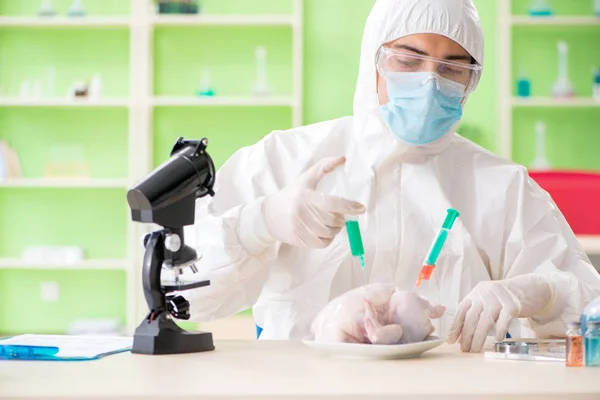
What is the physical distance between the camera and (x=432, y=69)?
181 centimetres

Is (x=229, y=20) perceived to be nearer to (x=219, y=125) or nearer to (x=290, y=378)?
(x=219, y=125)

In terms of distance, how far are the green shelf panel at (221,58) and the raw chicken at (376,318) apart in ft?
11.9

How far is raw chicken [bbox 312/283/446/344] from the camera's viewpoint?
120 cm

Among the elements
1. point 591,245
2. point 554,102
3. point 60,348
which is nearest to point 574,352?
point 60,348

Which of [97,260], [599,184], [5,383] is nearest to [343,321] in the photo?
[5,383]

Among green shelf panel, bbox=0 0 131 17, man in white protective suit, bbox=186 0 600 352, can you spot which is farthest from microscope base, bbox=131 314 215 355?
green shelf panel, bbox=0 0 131 17

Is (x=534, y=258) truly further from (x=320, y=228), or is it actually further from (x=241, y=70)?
(x=241, y=70)

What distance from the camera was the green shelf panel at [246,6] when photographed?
188 inches

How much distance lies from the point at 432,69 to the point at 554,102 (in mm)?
2887

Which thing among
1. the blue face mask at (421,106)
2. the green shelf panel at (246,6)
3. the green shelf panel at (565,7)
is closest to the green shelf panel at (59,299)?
the green shelf panel at (246,6)

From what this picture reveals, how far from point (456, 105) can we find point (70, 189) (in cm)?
343

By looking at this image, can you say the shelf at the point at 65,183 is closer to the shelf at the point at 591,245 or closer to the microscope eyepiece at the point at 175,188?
the shelf at the point at 591,245

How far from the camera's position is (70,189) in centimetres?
485

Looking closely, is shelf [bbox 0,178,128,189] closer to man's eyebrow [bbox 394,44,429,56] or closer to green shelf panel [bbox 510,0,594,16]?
green shelf panel [bbox 510,0,594,16]
